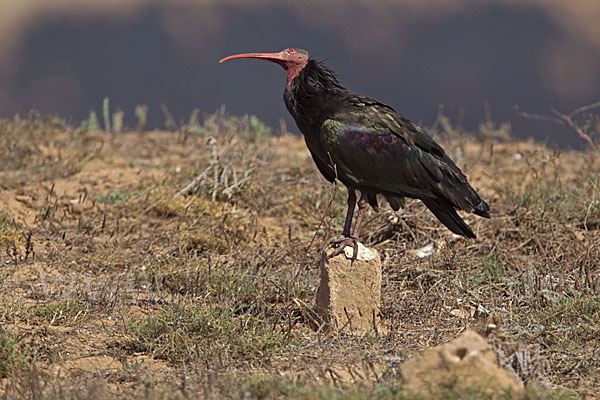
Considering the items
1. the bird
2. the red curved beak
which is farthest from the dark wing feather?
the red curved beak

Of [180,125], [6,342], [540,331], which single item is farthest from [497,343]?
[180,125]

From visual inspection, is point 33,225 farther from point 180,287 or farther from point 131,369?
point 131,369

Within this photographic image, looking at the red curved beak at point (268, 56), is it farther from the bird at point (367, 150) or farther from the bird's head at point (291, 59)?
the bird at point (367, 150)

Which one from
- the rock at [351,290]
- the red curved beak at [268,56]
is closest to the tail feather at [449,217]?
the rock at [351,290]

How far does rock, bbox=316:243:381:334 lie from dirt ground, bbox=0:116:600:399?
0.17 metres

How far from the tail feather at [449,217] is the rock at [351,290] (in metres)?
0.68

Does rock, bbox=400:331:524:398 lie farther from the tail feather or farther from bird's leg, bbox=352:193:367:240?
the tail feather

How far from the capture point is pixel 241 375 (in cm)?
376

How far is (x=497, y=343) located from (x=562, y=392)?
0.46 m

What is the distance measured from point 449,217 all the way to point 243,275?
1621 millimetres

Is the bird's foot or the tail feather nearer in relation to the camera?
the bird's foot

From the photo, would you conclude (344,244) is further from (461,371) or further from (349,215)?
(461,371)

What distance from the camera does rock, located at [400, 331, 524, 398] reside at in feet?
10.4

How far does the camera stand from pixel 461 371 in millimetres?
3178
